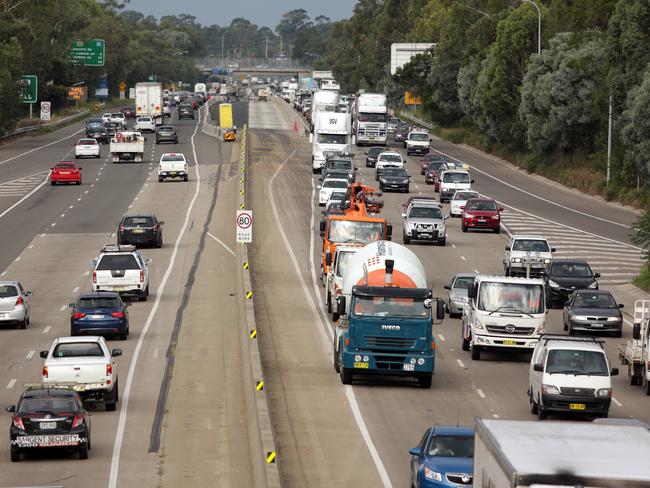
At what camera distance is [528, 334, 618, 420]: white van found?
2875 centimetres

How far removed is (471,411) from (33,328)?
16145 mm

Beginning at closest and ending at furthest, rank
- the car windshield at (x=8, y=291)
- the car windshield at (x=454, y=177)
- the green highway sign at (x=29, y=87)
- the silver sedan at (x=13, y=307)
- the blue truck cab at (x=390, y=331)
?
1. the blue truck cab at (x=390, y=331)
2. the silver sedan at (x=13, y=307)
3. the car windshield at (x=8, y=291)
4. the car windshield at (x=454, y=177)
5. the green highway sign at (x=29, y=87)

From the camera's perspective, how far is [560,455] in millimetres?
11898

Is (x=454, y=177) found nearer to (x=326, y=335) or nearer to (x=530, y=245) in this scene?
(x=530, y=245)

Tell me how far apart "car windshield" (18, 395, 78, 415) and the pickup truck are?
143 inches

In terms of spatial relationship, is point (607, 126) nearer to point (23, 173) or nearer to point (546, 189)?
point (546, 189)

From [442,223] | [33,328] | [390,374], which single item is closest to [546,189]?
[442,223]

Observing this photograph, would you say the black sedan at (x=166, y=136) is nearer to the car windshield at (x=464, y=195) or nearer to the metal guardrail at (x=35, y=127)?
the metal guardrail at (x=35, y=127)

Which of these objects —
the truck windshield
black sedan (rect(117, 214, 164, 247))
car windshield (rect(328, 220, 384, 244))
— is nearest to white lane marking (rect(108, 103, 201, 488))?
black sedan (rect(117, 214, 164, 247))

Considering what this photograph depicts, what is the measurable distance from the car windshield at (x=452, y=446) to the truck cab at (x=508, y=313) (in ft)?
49.7

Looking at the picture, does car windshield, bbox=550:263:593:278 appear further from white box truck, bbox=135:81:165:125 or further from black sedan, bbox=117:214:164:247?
white box truck, bbox=135:81:165:125

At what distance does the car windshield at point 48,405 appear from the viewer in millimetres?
24672

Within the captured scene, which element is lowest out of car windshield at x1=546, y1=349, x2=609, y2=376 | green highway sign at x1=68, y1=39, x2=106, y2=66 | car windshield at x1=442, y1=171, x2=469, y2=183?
car windshield at x1=442, y1=171, x2=469, y2=183

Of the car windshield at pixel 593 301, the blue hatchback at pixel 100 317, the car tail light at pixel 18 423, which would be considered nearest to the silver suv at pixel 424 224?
the car windshield at pixel 593 301
